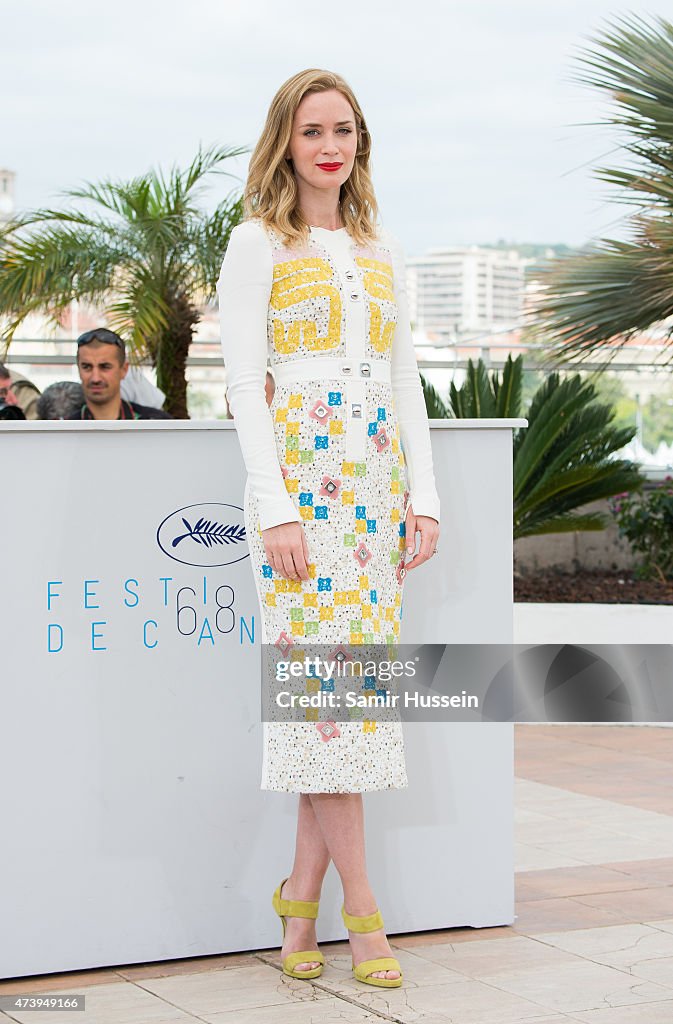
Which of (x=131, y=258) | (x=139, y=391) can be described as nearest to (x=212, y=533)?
(x=139, y=391)

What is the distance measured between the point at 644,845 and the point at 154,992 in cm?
186

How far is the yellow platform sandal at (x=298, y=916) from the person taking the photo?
3016 millimetres

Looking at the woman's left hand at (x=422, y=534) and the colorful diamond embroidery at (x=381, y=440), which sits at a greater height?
the colorful diamond embroidery at (x=381, y=440)

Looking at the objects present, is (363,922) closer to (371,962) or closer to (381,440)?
(371,962)

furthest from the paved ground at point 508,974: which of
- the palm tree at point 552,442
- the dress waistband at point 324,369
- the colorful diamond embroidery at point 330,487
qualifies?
the palm tree at point 552,442

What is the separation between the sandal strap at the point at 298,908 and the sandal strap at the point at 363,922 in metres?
0.08

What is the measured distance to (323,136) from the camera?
2984 millimetres

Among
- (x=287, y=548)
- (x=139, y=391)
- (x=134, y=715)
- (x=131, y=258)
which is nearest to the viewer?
(x=287, y=548)

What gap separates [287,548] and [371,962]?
89 cm

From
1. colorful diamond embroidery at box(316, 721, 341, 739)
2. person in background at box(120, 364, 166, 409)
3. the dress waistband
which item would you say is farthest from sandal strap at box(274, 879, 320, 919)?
person in background at box(120, 364, 166, 409)

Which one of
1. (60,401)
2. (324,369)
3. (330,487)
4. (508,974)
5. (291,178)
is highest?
(291,178)

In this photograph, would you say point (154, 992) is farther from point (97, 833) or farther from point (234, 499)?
point (234, 499)

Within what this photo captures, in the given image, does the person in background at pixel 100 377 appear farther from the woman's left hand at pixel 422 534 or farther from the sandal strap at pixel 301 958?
the sandal strap at pixel 301 958

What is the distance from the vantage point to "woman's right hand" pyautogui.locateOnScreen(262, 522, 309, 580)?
9.36ft
